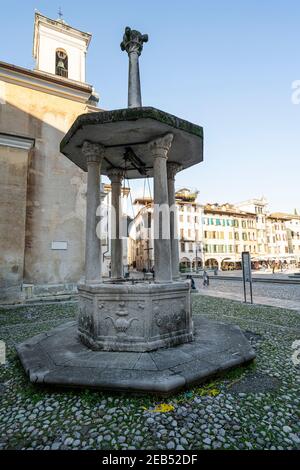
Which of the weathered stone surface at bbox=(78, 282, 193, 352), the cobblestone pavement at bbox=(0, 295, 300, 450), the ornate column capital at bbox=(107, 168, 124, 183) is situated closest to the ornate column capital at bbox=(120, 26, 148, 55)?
the ornate column capital at bbox=(107, 168, 124, 183)

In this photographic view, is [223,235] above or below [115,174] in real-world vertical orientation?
above

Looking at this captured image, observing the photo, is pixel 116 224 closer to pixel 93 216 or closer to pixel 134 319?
pixel 93 216

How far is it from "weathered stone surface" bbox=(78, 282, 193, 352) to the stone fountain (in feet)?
0.05

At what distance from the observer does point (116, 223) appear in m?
6.30

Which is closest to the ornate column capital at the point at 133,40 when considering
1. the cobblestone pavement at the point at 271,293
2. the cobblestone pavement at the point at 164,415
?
the cobblestone pavement at the point at 164,415

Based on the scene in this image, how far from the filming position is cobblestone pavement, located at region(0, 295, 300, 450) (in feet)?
7.38

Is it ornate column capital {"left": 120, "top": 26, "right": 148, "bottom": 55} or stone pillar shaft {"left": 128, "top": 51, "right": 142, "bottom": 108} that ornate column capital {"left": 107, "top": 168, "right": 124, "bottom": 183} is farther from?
ornate column capital {"left": 120, "top": 26, "right": 148, "bottom": 55}

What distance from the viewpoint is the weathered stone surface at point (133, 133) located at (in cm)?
411

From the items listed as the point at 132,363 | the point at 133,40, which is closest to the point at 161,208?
the point at 132,363

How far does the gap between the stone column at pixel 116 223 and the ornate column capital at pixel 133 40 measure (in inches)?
101

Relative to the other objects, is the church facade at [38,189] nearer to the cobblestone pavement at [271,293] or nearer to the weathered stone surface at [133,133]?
the weathered stone surface at [133,133]

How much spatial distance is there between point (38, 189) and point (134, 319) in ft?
34.0

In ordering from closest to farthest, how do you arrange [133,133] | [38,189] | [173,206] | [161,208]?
[133,133]
[161,208]
[173,206]
[38,189]
